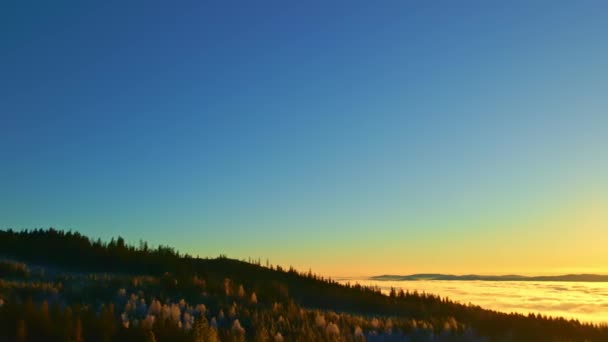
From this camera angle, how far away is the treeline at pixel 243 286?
43.3 feet

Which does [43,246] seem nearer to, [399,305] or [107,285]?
[107,285]

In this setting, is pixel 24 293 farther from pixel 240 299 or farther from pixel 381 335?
pixel 381 335

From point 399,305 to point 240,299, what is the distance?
22.7 ft

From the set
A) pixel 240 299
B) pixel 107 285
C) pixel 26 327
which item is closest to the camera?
pixel 26 327

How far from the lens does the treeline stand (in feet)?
43.3

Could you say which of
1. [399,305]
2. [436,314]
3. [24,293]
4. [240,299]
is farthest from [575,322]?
[24,293]

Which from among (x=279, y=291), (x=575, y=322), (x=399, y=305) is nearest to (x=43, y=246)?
(x=279, y=291)

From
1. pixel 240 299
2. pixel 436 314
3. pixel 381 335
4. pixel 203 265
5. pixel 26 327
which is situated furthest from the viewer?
pixel 203 265

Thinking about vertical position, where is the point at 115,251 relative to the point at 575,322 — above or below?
above

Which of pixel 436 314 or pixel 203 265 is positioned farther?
pixel 203 265

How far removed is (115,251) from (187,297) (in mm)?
8105

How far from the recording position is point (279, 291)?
16.0 meters

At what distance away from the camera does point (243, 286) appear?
16531mm

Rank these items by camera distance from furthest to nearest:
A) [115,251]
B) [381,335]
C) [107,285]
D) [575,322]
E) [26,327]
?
[115,251]
[575,322]
[107,285]
[381,335]
[26,327]
